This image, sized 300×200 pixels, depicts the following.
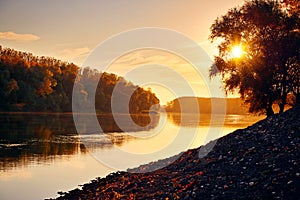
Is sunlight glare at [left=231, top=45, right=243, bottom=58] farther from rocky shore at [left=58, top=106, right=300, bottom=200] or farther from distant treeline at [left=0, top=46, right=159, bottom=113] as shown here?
distant treeline at [left=0, top=46, right=159, bottom=113]

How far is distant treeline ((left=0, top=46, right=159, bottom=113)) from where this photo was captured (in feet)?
342

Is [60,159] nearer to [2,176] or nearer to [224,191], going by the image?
[2,176]

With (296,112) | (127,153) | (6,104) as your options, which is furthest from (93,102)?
(296,112)

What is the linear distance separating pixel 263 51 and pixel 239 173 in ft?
61.6

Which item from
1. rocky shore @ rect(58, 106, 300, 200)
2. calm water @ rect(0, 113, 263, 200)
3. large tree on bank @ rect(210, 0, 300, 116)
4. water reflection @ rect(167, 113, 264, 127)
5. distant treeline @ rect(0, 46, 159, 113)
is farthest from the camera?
distant treeline @ rect(0, 46, 159, 113)

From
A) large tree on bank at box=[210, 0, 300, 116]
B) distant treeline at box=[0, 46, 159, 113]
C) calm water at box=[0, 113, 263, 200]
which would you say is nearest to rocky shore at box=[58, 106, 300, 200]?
calm water at box=[0, 113, 263, 200]

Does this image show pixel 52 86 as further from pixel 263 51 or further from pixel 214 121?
pixel 263 51

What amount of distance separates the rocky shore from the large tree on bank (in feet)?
33.6

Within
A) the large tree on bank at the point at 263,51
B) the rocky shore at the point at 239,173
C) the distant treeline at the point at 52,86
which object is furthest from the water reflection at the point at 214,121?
the rocky shore at the point at 239,173

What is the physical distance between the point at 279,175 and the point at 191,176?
4402 millimetres

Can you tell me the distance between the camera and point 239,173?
14.9m

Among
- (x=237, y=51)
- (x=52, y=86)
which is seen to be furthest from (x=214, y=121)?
(x=237, y=51)

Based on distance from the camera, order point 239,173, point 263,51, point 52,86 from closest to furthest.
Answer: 1. point 239,173
2. point 263,51
3. point 52,86

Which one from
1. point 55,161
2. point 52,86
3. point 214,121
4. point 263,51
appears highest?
point 52,86
